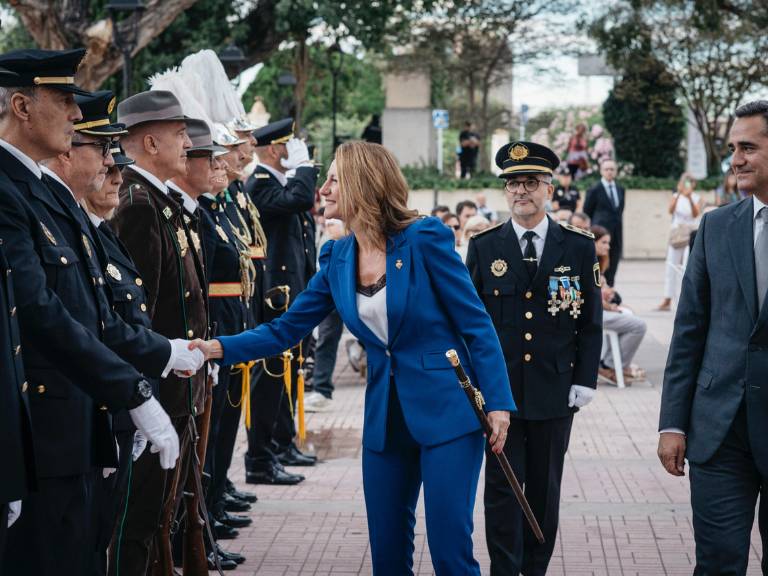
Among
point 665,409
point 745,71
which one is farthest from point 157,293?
point 745,71

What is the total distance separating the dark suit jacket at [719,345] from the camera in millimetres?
4520

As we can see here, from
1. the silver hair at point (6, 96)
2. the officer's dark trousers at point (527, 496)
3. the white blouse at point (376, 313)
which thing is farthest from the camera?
the officer's dark trousers at point (527, 496)

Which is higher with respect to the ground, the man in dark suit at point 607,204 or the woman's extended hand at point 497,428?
the woman's extended hand at point 497,428

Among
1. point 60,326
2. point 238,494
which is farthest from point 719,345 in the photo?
point 238,494

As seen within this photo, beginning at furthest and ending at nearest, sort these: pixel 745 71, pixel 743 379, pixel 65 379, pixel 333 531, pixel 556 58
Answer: pixel 556 58 → pixel 745 71 → pixel 333 531 → pixel 743 379 → pixel 65 379

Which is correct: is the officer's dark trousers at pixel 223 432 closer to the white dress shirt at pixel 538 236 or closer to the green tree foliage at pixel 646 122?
the white dress shirt at pixel 538 236

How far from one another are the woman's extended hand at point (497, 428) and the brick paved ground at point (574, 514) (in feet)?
6.44

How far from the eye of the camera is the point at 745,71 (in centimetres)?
3027

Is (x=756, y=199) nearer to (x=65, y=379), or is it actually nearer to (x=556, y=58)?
(x=65, y=379)

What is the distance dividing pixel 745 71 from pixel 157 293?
88.7 feet

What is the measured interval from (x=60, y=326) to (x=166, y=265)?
5.98 feet

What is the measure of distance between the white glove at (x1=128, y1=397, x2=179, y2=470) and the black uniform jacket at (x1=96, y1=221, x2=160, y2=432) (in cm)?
30

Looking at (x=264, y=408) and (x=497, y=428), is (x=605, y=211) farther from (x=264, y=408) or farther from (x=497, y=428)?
(x=497, y=428)

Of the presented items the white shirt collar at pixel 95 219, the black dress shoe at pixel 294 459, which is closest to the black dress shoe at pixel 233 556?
the white shirt collar at pixel 95 219
